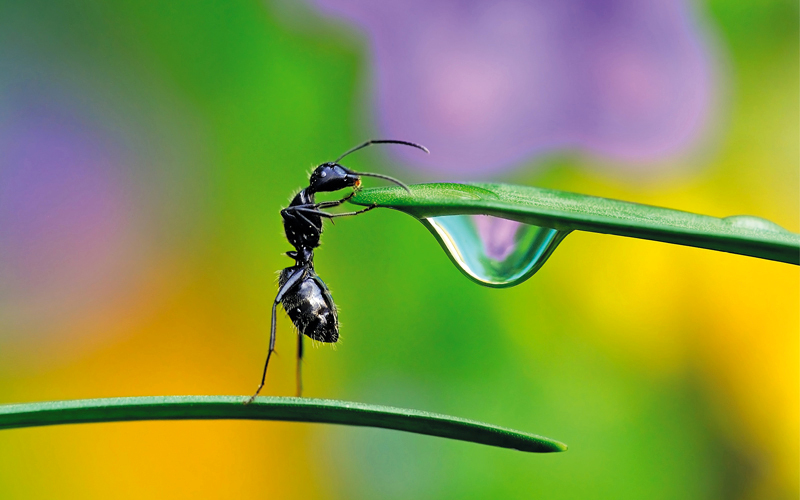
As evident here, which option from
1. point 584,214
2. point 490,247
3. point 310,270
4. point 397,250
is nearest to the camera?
point 584,214

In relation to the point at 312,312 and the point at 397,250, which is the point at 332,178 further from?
the point at 397,250

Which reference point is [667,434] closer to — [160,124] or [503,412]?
[503,412]

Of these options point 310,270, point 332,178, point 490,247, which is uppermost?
point 332,178

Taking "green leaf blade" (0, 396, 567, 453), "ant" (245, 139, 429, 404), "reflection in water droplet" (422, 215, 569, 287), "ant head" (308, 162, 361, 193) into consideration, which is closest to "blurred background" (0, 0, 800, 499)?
"ant" (245, 139, 429, 404)

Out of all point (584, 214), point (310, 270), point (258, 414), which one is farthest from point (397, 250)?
point (584, 214)

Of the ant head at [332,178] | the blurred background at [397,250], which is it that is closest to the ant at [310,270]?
the ant head at [332,178]

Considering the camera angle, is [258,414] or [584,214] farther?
[258,414]

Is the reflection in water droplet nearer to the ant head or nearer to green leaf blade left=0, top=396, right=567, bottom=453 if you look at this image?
green leaf blade left=0, top=396, right=567, bottom=453

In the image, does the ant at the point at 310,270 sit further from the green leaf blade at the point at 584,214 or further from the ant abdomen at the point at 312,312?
the green leaf blade at the point at 584,214
